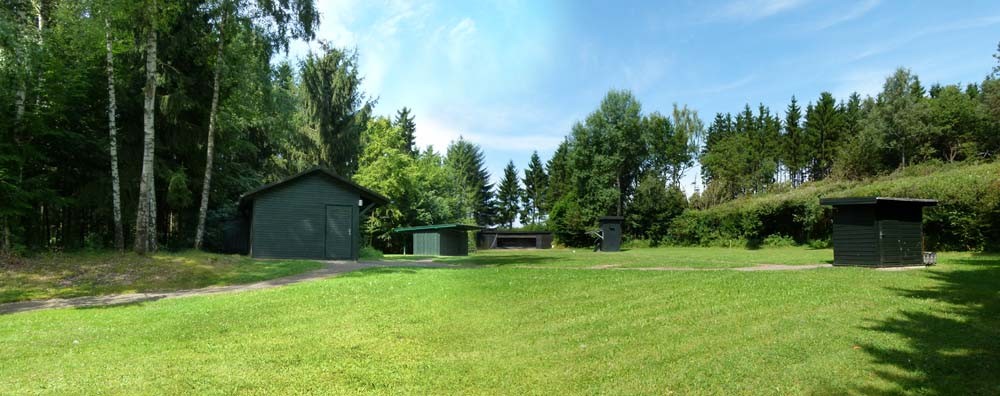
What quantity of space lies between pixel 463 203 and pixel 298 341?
55.2 metres

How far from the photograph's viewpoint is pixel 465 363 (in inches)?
215

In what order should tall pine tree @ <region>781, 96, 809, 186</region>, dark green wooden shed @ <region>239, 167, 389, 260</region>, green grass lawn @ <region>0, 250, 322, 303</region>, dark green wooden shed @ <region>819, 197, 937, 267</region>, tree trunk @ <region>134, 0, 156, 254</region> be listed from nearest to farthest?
green grass lawn @ <region>0, 250, 322, 303</region> < dark green wooden shed @ <region>819, 197, 937, 267</region> < tree trunk @ <region>134, 0, 156, 254</region> < dark green wooden shed @ <region>239, 167, 389, 260</region> < tall pine tree @ <region>781, 96, 809, 186</region>

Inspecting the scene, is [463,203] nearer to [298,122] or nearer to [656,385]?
[298,122]

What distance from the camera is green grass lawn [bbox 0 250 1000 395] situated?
476cm

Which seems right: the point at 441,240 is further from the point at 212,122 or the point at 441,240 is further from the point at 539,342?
the point at 539,342

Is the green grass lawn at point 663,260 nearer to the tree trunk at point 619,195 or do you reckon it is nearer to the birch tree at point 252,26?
the birch tree at point 252,26

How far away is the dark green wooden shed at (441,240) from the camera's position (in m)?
31.9

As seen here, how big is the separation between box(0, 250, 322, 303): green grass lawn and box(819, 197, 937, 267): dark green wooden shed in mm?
15343

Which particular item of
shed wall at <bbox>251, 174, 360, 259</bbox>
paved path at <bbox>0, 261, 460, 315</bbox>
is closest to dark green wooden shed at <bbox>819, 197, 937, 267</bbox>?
paved path at <bbox>0, 261, 460, 315</bbox>

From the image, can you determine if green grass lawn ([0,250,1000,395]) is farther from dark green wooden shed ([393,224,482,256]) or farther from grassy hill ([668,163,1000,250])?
dark green wooden shed ([393,224,482,256])

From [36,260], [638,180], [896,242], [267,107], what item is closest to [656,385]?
[896,242]


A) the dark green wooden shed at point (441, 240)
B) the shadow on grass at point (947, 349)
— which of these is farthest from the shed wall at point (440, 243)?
the shadow on grass at point (947, 349)

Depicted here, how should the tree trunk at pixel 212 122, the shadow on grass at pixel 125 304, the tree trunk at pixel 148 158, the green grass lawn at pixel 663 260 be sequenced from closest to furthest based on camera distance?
1. the shadow on grass at pixel 125 304
2. the tree trunk at pixel 148 158
3. the green grass lawn at pixel 663 260
4. the tree trunk at pixel 212 122

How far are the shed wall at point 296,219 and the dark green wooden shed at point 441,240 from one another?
10.1 meters
